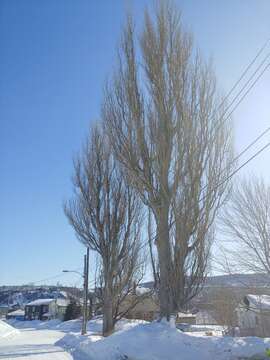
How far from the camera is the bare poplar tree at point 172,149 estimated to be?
12.8m

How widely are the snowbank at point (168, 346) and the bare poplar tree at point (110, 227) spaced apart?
8.05 m

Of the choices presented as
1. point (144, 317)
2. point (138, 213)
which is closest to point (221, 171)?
point (138, 213)

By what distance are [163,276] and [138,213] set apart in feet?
25.1

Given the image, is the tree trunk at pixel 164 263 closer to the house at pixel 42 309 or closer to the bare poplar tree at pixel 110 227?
the bare poplar tree at pixel 110 227

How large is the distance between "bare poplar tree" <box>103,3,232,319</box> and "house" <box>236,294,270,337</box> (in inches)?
385

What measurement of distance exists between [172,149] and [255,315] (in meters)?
22.6

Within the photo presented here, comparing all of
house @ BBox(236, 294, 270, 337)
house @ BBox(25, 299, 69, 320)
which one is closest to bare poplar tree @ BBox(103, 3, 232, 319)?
house @ BBox(236, 294, 270, 337)

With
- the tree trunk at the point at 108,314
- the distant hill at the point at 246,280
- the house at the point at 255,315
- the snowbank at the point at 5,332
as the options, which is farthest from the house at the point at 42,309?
the distant hill at the point at 246,280

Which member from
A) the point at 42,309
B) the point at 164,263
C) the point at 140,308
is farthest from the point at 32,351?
the point at 42,309

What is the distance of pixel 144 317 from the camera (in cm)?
3819

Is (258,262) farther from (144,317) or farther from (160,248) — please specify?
(144,317)

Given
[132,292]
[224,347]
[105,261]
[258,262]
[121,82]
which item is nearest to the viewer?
[224,347]

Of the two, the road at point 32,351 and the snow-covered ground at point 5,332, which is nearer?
the road at point 32,351

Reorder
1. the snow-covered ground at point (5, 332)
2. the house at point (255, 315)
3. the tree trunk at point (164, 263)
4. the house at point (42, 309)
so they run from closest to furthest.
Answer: the tree trunk at point (164, 263)
the snow-covered ground at point (5, 332)
the house at point (255, 315)
the house at point (42, 309)
